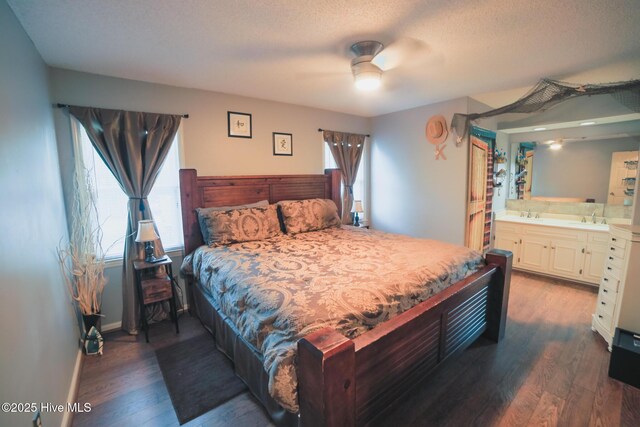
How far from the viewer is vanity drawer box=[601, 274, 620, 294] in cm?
232

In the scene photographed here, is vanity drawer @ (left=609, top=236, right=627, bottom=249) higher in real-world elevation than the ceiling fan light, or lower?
lower

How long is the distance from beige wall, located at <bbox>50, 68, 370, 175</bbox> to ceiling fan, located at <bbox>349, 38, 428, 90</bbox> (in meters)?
1.66

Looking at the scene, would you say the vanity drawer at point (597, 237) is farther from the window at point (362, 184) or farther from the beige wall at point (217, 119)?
the beige wall at point (217, 119)

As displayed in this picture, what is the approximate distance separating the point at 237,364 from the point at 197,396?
11.9 inches

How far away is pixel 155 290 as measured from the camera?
2611 millimetres

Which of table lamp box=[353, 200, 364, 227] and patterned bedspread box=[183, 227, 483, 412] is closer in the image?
patterned bedspread box=[183, 227, 483, 412]

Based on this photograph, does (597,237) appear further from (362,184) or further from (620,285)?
(362,184)

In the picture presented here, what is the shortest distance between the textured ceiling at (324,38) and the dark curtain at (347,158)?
4.49ft

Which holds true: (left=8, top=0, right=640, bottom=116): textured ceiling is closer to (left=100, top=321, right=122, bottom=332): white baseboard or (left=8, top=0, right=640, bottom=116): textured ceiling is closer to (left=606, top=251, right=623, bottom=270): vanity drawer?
(left=606, top=251, right=623, bottom=270): vanity drawer

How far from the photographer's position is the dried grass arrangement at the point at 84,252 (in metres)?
2.32

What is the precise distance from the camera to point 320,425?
3.90 feet

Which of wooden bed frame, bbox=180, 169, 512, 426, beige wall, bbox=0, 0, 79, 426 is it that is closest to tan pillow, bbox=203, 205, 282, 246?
wooden bed frame, bbox=180, 169, 512, 426

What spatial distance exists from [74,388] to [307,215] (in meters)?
2.38

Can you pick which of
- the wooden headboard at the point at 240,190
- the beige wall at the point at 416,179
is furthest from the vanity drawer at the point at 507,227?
the wooden headboard at the point at 240,190
